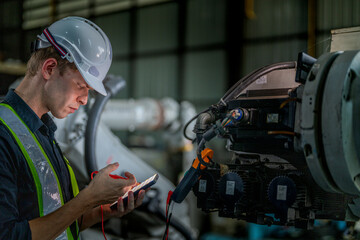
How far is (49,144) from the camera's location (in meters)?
1.48

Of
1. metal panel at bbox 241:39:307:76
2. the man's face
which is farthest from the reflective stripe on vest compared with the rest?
metal panel at bbox 241:39:307:76

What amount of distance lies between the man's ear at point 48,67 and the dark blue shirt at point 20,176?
129mm

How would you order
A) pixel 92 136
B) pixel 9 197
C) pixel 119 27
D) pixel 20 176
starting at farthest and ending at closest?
pixel 119 27, pixel 92 136, pixel 20 176, pixel 9 197

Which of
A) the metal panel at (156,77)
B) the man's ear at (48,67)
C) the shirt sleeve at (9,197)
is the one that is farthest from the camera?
the metal panel at (156,77)

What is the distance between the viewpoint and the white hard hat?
1411mm

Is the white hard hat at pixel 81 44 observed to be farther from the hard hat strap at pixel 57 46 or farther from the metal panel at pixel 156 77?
the metal panel at pixel 156 77

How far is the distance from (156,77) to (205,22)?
81.5 inches

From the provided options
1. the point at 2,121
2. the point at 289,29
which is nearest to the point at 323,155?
the point at 2,121

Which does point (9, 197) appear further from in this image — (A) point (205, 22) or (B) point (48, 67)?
(A) point (205, 22)

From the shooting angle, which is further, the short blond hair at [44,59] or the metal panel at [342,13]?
the metal panel at [342,13]

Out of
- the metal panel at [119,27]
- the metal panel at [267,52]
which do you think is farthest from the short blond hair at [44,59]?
the metal panel at [119,27]

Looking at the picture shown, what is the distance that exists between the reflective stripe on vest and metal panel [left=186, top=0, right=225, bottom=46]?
7.65 m

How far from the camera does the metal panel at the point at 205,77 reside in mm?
8633

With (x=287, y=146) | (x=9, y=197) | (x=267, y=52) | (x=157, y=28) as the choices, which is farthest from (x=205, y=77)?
(x=9, y=197)
